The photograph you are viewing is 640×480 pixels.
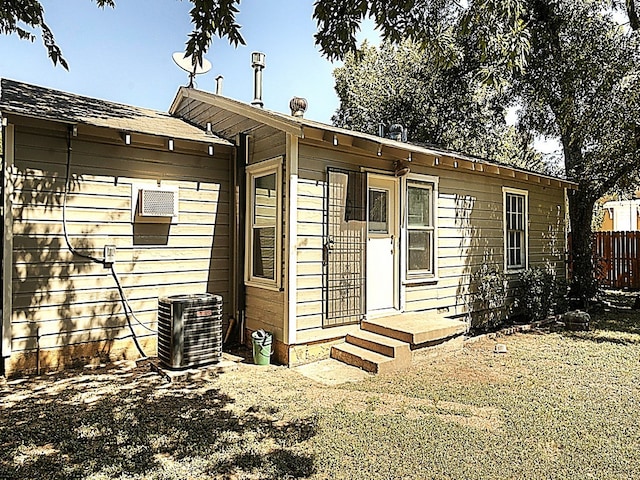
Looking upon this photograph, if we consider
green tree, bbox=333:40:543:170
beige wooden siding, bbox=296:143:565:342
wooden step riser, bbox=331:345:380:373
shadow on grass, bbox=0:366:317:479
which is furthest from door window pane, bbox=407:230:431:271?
green tree, bbox=333:40:543:170

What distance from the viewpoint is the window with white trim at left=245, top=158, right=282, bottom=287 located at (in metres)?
5.64

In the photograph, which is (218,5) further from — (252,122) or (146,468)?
(146,468)

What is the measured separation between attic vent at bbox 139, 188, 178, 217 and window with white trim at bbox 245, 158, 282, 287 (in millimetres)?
1015

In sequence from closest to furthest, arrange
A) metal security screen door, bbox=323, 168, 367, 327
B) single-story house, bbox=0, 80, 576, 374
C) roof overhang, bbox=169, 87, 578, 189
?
single-story house, bbox=0, 80, 576, 374 < roof overhang, bbox=169, 87, 578, 189 < metal security screen door, bbox=323, 168, 367, 327

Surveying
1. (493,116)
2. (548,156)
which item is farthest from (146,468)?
(493,116)

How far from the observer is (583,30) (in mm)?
9164

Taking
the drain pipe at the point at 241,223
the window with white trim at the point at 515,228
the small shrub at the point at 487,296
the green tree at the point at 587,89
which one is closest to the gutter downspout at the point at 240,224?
the drain pipe at the point at 241,223

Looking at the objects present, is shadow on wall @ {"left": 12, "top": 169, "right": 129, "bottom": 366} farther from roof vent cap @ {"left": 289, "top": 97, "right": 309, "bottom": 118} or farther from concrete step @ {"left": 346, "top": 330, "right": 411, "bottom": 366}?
roof vent cap @ {"left": 289, "top": 97, "right": 309, "bottom": 118}

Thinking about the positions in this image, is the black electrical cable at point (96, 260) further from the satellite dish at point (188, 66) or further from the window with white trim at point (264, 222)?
the satellite dish at point (188, 66)

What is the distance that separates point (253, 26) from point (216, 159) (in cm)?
215

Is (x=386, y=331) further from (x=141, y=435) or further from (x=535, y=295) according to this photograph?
(x=535, y=295)

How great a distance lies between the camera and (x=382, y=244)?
638 cm

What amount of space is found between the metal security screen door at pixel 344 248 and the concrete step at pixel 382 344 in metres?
0.26

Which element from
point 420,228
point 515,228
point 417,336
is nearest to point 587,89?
point 515,228
